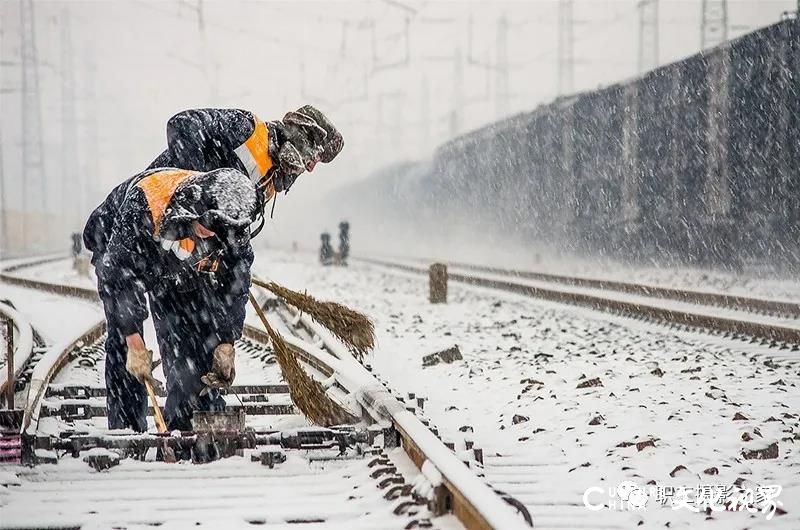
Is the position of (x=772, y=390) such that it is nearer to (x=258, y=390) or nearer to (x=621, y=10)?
(x=258, y=390)

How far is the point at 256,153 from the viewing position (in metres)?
4.24

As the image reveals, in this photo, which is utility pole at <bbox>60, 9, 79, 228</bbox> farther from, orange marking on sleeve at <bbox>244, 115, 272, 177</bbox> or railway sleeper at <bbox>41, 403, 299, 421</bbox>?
orange marking on sleeve at <bbox>244, 115, 272, 177</bbox>

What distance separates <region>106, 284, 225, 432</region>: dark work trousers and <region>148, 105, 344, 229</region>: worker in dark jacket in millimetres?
723

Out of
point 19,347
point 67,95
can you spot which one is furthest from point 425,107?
point 19,347

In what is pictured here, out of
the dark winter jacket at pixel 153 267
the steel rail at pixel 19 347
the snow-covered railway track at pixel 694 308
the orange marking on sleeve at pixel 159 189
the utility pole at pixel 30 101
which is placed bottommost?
the snow-covered railway track at pixel 694 308

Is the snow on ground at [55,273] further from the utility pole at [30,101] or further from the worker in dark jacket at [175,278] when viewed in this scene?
the worker in dark jacket at [175,278]

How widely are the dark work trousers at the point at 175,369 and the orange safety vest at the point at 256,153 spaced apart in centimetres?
74

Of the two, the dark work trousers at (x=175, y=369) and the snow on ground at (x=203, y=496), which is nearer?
the snow on ground at (x=203, y=496)

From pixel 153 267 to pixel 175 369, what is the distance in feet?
2.53

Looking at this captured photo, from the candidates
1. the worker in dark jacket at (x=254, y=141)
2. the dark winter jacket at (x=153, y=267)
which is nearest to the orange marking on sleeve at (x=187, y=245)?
the dark winter jacket at (x=153, y=267)

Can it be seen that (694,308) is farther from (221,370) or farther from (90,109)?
(90,109)

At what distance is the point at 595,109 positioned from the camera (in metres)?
22.0

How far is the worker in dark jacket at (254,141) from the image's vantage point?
13.8ft

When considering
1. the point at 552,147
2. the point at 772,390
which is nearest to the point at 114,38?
the point at 552,147
